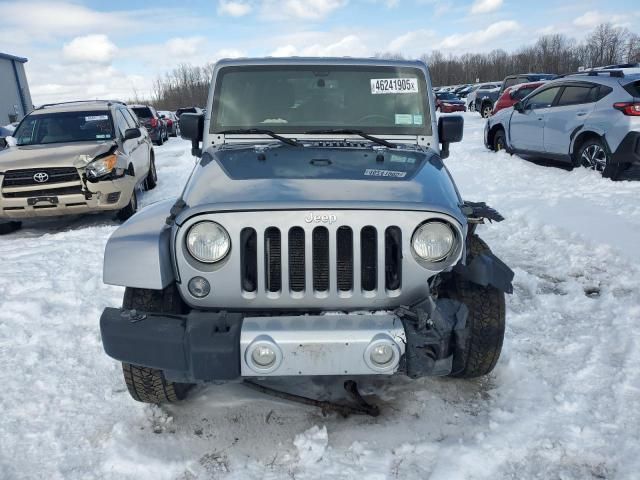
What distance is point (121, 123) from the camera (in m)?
8.30

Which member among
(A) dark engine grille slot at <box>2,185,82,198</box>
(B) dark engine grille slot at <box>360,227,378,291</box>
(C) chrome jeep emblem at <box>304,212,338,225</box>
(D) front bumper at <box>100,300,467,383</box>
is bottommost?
(A) dark engine grille slot at <box>2,185,82,198</box>

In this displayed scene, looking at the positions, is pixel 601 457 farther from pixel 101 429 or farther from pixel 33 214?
pixel 33 214

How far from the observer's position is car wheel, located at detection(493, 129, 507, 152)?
1140 centimetres

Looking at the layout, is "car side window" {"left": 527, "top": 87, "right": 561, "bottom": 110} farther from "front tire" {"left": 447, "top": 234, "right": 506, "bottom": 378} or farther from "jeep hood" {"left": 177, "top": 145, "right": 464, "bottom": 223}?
"front tire" {"left": 447, "top": 234, "right": 506, "bottom": 378}

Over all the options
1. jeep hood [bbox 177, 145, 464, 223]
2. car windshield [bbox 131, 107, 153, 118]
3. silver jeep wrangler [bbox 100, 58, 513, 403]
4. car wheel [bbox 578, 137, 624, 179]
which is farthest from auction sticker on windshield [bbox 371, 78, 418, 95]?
car windshield [bbox 131, 107, 153, 118]

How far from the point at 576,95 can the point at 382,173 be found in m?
7.57

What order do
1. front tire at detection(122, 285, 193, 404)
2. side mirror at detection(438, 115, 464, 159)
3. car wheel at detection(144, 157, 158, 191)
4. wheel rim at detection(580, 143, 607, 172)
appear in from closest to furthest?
1. front tire at detection(122, 285, 193, 404)
2. side mirror at detection(438, 115, 464, 159)
3. wheel rim at detection(580, 143, 607, 172)
4. car wheel at detection(144, 157, 158, 191)

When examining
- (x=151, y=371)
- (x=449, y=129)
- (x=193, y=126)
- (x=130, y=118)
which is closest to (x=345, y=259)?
(x=151, y=371)

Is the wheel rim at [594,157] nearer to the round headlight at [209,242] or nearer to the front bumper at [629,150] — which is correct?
the front bumper at [629,150]

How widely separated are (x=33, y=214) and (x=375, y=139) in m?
5.21

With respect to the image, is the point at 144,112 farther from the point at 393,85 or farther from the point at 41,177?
the point at 393,85

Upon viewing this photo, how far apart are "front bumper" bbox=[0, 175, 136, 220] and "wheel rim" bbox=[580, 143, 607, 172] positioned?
7.34m

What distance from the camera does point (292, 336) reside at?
2.29 metres

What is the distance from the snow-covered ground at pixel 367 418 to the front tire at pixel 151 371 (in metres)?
0.14
